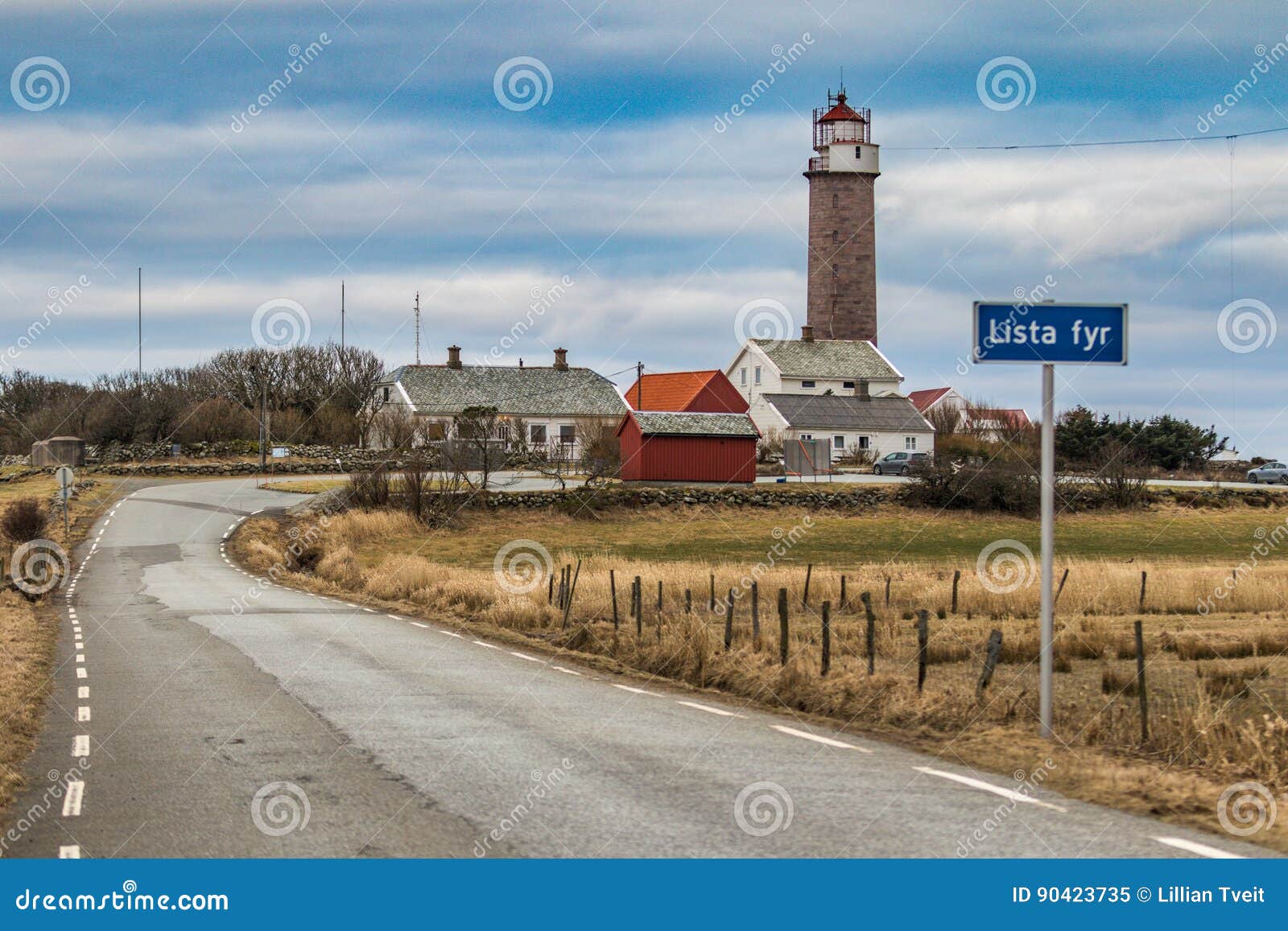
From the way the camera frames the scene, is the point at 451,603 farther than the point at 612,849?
Yes

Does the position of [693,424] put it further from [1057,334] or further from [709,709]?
[1057,334]

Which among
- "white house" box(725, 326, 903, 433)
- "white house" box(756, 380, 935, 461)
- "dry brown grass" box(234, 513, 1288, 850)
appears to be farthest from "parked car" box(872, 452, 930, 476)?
"dry brown grass" box(234, 513, 1288, 850)

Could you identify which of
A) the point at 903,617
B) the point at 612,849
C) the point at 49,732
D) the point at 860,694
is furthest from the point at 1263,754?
the point at 903,617

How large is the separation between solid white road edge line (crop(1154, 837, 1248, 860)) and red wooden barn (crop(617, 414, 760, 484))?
58.8 m

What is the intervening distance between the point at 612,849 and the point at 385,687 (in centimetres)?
862

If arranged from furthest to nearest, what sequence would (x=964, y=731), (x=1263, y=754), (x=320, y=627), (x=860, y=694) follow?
1. (x=320, y=627)
2. (x=860, y=694)
3. (x=964, y=731)
4. (x=1263, y=754)

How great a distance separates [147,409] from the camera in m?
91.9

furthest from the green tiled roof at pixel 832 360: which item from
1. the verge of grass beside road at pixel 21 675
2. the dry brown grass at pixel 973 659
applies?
the verge of grass beside road at pixel 21 675

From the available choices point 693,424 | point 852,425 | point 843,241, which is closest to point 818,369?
point 852,425

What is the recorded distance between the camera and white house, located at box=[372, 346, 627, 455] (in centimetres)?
9131

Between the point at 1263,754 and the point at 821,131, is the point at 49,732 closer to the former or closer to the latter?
the point at 1263,754

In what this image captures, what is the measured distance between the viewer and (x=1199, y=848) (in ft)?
27.8

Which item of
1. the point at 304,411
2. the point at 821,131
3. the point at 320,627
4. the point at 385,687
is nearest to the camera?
the point at 385,687

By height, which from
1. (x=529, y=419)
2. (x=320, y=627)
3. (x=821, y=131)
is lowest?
(x=320, y=627)
